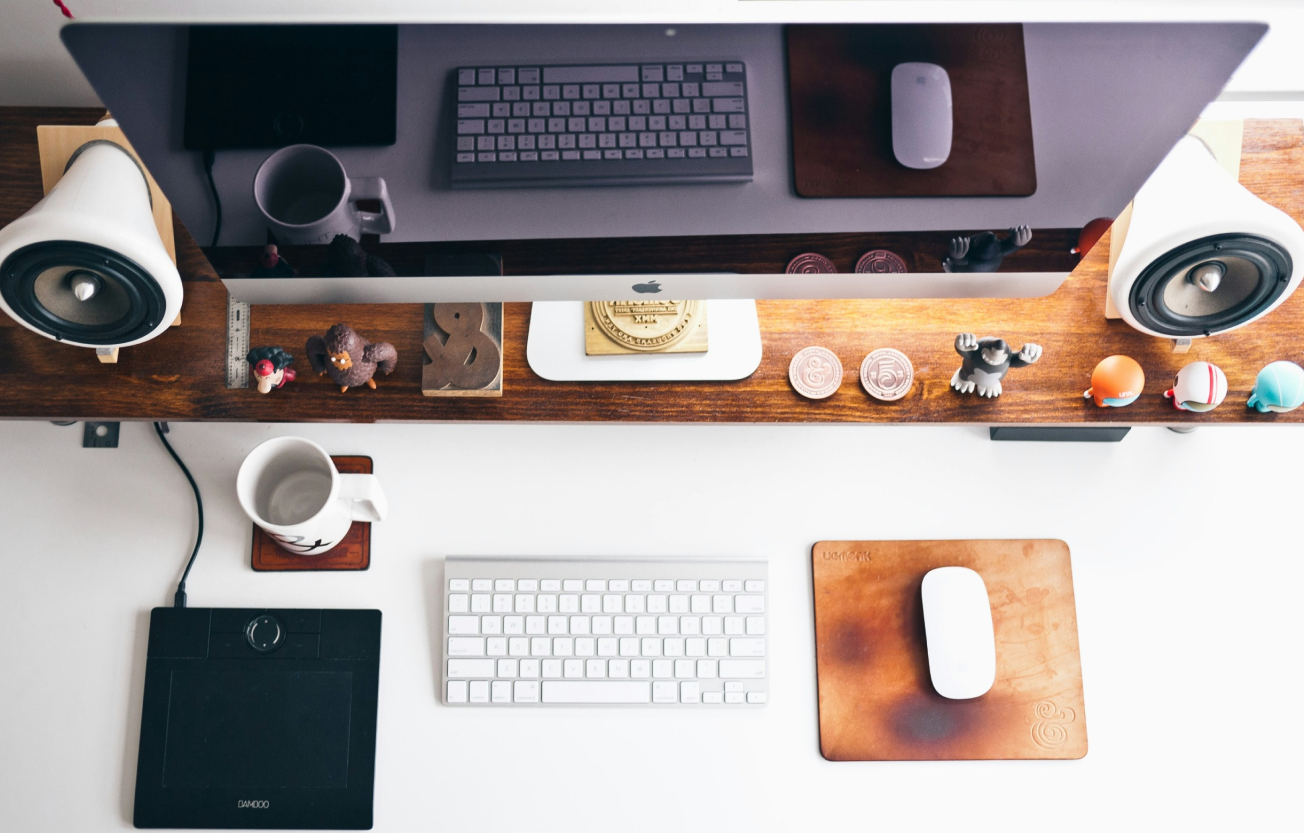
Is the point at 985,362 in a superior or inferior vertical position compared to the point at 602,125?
inferior

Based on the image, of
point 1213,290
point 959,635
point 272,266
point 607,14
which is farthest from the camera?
point 959,635

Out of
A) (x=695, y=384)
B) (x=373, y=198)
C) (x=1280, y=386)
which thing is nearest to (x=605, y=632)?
(x=695, y=384)

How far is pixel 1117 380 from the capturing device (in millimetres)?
789

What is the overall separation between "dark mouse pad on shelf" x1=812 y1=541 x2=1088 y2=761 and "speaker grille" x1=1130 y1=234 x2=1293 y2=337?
0.29 meters

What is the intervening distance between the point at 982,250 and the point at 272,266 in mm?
587

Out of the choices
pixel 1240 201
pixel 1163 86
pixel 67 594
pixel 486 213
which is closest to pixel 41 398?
pixel 67 594

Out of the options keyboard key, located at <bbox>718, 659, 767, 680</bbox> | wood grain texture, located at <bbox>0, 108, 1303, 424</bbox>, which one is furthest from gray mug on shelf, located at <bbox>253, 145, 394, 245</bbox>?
keyboard key, located at <bbox>718, 659, 767, 680</bbox>

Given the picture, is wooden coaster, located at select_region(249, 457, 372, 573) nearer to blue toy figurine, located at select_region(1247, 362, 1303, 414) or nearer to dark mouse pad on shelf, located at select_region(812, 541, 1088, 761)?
dark mouse pad on shelf, located at select_region(812, 541, 1088, 761)

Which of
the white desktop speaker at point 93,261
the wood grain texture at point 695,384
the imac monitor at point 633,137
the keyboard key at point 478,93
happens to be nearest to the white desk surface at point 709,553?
the wood grain texture at point 695,384

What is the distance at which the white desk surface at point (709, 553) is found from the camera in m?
0.88

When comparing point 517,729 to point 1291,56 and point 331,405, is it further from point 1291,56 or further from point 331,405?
point 1291,56

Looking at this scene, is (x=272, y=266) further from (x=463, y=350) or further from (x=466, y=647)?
(x=466, y=647)

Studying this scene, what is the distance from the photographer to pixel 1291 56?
954 millimetres

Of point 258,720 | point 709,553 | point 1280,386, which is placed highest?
point 1280,386
